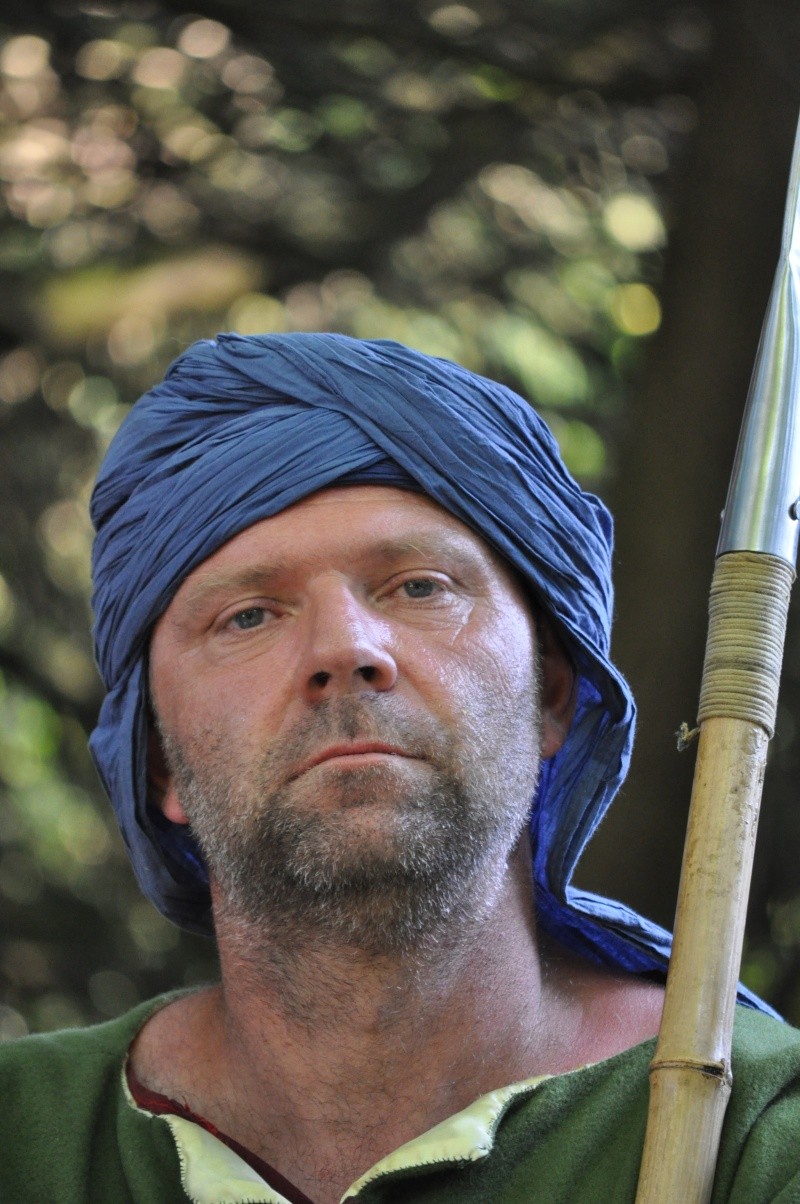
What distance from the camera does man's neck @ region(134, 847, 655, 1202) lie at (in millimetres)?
2584

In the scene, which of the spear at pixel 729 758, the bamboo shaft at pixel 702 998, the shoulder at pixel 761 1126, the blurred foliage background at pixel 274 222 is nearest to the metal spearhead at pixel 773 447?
the spear at pixel 729 758

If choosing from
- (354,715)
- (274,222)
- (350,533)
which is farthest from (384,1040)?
(274,222)

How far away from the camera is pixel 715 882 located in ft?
7.00

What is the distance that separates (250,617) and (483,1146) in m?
0.85

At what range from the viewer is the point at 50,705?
4996 mm

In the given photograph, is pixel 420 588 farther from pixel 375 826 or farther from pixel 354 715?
pixel 375 826

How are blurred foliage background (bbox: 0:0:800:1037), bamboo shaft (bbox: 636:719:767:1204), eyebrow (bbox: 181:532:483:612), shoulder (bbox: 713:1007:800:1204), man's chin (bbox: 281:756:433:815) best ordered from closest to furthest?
bamboo shaft (bbox: 636:719:767:1204), shoulder (bbox: 713:1007:800:1204), man's chin (bbox: 281:756:433:815), eyebrow (bbox: 181:532:483:612), blurred foliage background (bbox: 0:0:800:1037)

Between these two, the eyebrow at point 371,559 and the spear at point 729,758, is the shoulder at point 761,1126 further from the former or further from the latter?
the eyebrow at point 371,559

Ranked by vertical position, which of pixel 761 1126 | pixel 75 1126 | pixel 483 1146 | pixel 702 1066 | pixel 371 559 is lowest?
pixel 75 1126

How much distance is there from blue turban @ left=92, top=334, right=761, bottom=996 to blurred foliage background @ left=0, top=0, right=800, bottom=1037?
1797 mm

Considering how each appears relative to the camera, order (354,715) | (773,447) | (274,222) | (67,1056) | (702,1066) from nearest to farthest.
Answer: (702,1066) < (773,447) < (354,715) < (67,1056) < (274,222)

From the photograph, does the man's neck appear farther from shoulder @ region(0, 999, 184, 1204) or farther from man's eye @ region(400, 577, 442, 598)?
man's eye @ region(400, 577, 442, 598)

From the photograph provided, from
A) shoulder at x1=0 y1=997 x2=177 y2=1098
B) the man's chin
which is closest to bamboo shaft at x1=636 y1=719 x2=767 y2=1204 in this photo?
the man's chin

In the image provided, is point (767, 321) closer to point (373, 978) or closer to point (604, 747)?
point (604, 747)
